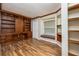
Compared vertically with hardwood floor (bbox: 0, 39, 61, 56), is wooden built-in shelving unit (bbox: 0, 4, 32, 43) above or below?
above

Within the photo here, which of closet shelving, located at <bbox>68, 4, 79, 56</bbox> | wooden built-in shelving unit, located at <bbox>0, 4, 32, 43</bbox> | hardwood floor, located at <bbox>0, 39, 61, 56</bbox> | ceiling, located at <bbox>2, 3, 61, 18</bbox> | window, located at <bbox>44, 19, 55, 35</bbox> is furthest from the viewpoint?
window, located at <bbox>44, 19, 55, 35</bbox>

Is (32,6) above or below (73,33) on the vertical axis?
above

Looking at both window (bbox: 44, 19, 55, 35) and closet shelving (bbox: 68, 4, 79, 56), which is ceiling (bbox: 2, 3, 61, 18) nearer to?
window (bbox: 44, 19, 55, 35)

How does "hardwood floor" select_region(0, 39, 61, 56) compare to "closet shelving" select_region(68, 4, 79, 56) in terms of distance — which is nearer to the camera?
"closet shelving" select_region(68, 4, 79, 56)

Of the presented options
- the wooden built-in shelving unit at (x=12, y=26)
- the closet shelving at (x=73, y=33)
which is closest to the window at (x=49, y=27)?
the wooden built-in shelving unit at (x=12, y=26)

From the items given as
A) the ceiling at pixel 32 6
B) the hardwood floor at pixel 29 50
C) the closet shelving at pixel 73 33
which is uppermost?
the ceiling at pixel 32 6

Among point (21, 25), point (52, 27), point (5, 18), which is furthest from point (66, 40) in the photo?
point (21, 25)

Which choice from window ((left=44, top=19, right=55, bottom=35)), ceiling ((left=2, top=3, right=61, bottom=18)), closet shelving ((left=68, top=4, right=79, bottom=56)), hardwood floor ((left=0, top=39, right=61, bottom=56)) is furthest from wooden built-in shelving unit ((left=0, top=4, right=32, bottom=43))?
closet shelving ((left=68, top=4, right=79, bottom=56))

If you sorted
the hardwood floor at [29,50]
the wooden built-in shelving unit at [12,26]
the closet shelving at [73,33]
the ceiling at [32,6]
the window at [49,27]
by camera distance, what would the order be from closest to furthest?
1. the closet shelving at [73,33]
2. the hardwood floor at [29,50]
3. the ceiling at [32,6]
4. the wooden built-in shelving unit at [12,26]
5. the window at [49,27]

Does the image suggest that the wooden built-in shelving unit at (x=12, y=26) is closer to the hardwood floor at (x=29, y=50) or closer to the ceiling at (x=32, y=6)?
the ceiling at (x=32, y=6)

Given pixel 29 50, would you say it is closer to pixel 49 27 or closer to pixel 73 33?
pixel 73 33

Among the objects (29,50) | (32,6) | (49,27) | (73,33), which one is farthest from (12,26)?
(73,33)

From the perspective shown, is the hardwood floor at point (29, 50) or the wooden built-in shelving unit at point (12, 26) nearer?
the hardwood floor at point (29, 50)

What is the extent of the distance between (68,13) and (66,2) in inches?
11.8
